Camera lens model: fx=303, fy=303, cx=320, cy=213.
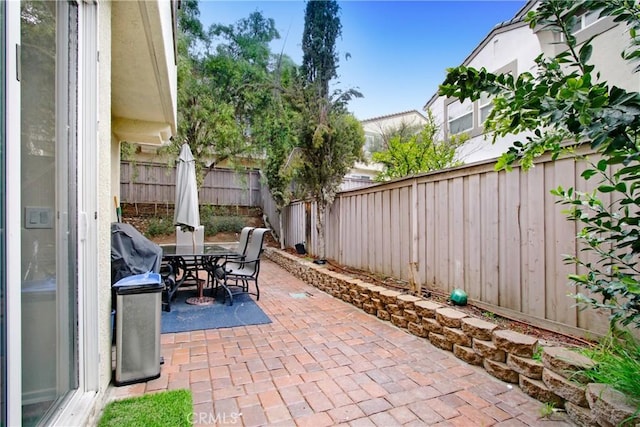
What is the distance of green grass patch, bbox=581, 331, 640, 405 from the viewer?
72.2 inches

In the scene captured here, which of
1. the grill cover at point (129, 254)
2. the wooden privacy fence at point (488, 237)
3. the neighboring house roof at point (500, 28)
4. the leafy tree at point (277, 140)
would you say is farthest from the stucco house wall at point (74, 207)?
the neighboring house roof at point (500, 28)

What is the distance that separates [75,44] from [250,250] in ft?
13.0

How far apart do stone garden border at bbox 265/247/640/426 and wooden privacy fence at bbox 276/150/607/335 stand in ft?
1.43

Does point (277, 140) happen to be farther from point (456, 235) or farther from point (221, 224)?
point (456, 235)

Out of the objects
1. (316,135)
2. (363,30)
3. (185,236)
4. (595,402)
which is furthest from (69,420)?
(363,30)

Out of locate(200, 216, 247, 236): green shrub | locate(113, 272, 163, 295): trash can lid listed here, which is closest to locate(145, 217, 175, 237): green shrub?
locate(200, 216, 247, 236): green shrub

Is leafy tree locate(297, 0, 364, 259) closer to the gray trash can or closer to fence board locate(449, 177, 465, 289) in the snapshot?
fence board locate(449, 177, 465, 289)

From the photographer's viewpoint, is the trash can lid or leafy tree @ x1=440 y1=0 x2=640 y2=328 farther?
the trash can lid

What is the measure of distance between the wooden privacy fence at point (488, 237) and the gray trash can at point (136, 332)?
3.16 metres

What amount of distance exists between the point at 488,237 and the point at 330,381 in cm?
228

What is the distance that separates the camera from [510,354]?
8.34ft

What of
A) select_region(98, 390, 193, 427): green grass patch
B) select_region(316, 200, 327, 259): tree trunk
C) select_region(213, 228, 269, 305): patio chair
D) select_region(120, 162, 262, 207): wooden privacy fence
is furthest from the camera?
select_region(120, 162, 262, 207): wooden privacy fence

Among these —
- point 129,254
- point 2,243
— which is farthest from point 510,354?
point 129,254

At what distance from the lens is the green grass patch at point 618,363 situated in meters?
1.83
